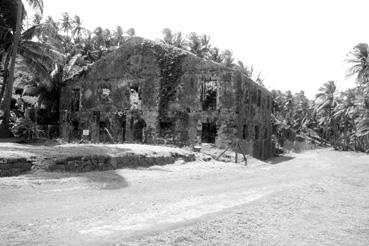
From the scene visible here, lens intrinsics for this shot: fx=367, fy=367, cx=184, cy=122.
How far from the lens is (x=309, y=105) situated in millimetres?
69312

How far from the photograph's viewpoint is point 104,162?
13172mm

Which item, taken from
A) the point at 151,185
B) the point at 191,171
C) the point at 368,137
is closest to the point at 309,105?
the point at 368,137

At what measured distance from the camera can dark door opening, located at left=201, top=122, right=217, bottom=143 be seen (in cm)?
2453

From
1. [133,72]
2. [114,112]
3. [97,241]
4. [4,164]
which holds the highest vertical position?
[133,72]

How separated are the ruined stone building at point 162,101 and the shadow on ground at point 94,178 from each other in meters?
11.8

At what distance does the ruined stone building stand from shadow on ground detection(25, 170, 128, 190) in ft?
38.6

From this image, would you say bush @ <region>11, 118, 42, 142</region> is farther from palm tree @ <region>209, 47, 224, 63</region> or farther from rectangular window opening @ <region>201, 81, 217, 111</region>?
palm tree @ <region>209, 47, 224, 63</region>

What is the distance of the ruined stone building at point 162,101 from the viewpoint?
2395 cm

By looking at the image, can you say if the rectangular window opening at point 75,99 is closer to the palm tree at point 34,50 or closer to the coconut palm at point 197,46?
the palm tree at point 34,50

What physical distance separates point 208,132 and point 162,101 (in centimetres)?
384

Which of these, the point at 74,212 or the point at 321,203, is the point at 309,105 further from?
the point at 74,212

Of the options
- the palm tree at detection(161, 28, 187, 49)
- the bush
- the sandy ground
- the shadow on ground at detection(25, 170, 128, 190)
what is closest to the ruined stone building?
the bush

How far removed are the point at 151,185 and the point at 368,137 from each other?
1443 inches

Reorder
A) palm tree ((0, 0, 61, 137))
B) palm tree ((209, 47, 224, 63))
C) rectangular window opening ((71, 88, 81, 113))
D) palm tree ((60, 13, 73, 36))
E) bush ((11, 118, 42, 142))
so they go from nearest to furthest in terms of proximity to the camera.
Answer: bush ((11, 118, 42, 142)) → palm tree ((0, 0, 61, 137)) → rectangular window opening ((71, 88, 81, 113)) → palm tree ((209, 47, 224, 63)) → palm tree ((60, 13, 73, 36))
